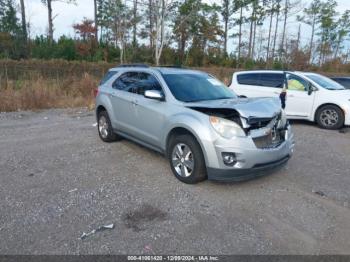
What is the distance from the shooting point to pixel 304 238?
292cm

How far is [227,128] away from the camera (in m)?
3.63

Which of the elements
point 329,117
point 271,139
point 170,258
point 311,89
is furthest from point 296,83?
point 170,258

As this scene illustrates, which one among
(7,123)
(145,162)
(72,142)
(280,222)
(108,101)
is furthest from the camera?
(7,123)

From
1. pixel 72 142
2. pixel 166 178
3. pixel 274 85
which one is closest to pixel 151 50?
pixel 274 85

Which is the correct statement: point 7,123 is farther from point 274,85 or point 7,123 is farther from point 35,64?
point 35,64

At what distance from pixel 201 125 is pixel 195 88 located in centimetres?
120

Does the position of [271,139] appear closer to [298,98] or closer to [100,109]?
[100,109]

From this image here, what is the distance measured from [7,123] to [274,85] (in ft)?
27.4

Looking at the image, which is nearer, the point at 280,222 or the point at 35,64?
the point at 280,222

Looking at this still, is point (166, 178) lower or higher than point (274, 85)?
lower

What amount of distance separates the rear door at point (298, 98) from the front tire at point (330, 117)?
Result: 0.31 meters

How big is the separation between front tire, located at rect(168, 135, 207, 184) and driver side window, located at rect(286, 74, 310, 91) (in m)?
5.82

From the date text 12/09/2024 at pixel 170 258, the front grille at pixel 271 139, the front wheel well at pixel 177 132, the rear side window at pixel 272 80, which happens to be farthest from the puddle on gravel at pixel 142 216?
the rear side window at pixel 272 80

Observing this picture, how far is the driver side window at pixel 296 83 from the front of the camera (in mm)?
8342
